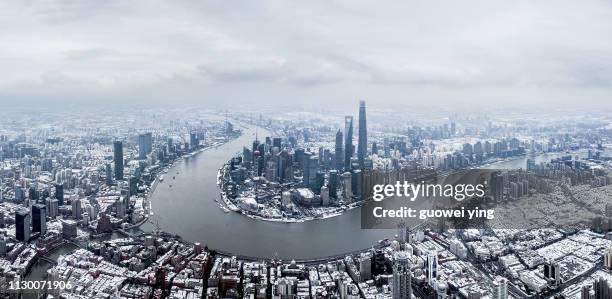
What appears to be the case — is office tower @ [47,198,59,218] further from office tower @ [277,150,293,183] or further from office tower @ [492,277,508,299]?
office tower @ [492,277,508,299]

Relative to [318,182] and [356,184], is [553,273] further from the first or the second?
[318,182]

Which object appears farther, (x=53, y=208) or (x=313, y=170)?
(x=313, y=170)

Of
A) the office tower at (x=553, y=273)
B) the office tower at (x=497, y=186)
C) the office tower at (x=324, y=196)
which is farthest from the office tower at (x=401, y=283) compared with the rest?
the office tower at (x=324, y=196)

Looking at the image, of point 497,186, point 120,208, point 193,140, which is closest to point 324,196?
point 497,186

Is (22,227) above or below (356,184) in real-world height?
below

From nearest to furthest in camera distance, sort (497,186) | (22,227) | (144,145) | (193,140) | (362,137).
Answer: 1. (22,227)
2. (497,186)
3. (362,137)
4. (144,145)
5. (193,140)

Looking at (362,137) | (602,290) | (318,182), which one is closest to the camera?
(602,290)

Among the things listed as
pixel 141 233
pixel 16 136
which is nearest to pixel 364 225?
pixel 141 233

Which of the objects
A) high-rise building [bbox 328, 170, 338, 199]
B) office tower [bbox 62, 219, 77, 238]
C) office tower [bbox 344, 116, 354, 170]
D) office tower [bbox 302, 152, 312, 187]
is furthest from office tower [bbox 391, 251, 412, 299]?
office tower [bbox 344, 116, 354, 170]
